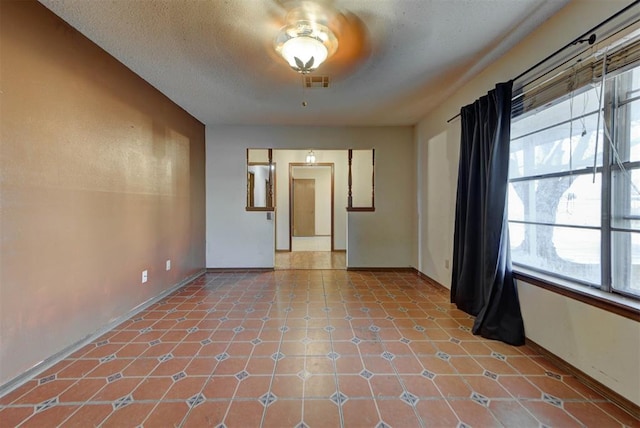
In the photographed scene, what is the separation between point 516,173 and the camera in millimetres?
2348

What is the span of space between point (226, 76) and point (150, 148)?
45.2 inches

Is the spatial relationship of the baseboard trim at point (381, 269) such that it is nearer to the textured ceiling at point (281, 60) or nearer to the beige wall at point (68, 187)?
the textured ceiling at point (281, 60)

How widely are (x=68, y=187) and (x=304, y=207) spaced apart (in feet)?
23.0

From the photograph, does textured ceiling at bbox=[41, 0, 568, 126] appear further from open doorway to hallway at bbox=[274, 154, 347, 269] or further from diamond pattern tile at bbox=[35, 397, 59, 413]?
open doorway to hallway at bbox=[274, 154, 347, 269]

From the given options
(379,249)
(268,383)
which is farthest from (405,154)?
(268,383)

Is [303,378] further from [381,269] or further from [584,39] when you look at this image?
[381,269]

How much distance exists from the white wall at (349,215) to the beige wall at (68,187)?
4.37ft

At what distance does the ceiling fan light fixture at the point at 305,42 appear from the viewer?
1.85 meters

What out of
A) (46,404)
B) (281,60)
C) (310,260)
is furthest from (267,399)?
(310,260)

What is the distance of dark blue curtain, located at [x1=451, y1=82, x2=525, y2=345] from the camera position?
2.17 metres

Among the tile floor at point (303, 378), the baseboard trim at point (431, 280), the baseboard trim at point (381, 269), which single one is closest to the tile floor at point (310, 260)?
the baseboard trim at point (381, 269)

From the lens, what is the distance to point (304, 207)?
8836 mm

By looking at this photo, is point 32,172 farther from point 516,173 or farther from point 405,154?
point 405,154

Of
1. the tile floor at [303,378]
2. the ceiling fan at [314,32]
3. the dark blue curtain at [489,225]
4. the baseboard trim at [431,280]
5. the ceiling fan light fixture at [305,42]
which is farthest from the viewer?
the baseboard trim at [431,280]
